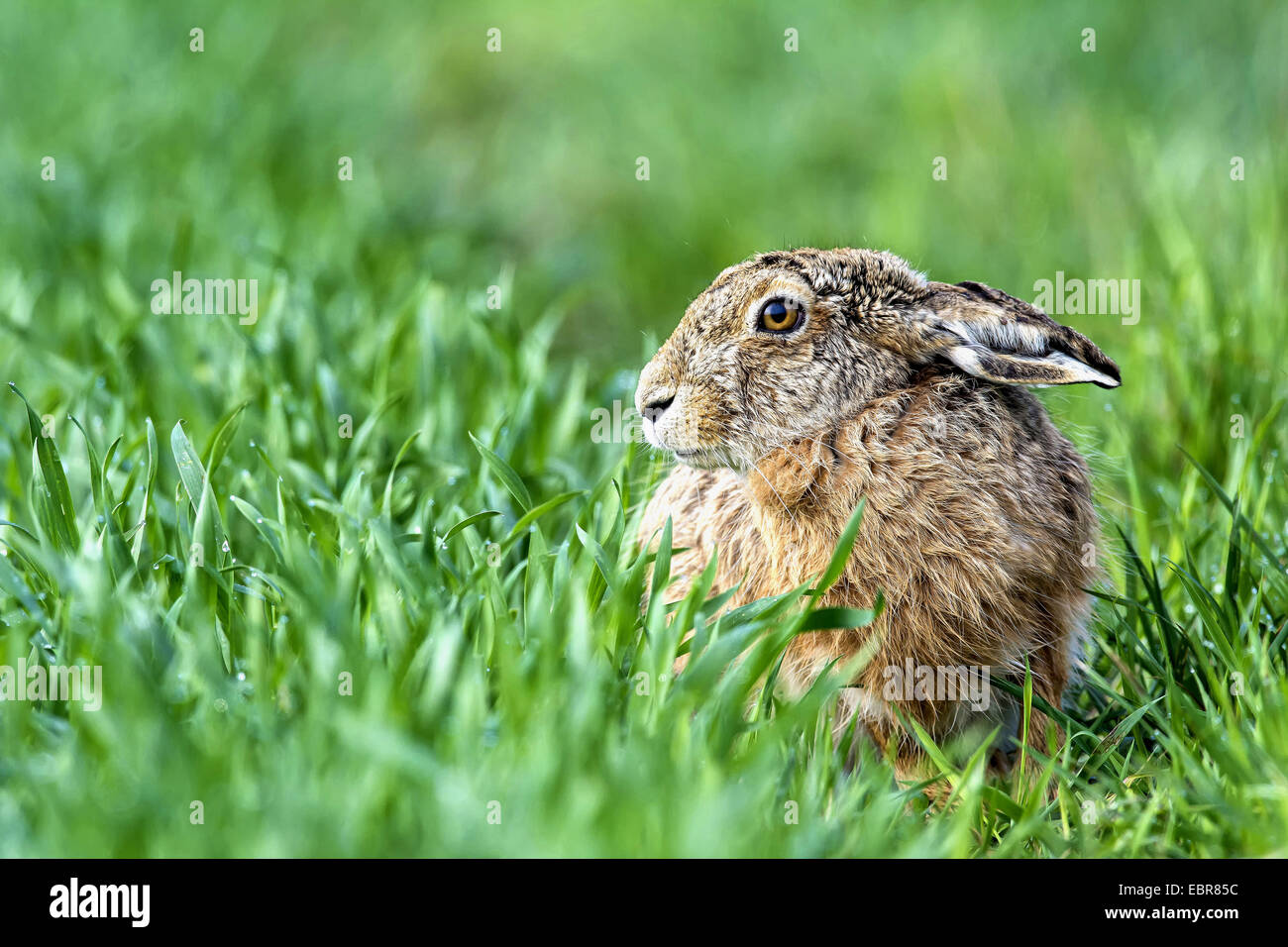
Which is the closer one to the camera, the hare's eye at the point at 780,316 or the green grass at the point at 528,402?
the green grass at the point at 528,402

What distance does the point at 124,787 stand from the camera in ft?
9.29

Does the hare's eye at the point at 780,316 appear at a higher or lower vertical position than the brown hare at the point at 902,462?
higher

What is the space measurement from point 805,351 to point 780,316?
0.14m

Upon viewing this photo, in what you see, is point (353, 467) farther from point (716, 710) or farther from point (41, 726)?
point (716, 710)

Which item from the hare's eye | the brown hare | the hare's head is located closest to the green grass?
the brown hare

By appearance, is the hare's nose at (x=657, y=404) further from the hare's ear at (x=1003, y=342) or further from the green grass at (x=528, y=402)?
the hare's ear at (x=1003, y=342)

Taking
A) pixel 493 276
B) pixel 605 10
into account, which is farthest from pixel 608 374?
pixel 605 10

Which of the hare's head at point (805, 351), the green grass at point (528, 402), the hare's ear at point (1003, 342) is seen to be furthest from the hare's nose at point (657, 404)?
the hare's ear at point (1003, 342)

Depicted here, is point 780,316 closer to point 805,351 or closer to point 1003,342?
point 805,351

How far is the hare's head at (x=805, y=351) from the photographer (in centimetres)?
384

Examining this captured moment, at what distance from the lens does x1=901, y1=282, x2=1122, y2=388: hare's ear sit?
3.63 m

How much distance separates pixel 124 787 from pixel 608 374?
3959mm

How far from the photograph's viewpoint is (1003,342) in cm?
376
